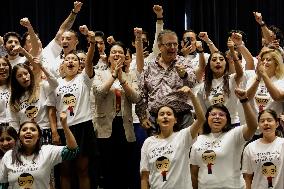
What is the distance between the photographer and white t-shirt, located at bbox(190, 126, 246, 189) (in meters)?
4.44

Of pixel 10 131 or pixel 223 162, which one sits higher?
pixel 10 131

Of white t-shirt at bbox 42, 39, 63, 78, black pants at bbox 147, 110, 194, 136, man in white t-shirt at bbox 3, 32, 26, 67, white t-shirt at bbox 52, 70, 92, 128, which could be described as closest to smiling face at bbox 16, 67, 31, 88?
white t-shirt at bbox 52, 70, 92, 128

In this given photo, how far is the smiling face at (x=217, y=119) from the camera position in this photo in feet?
14.9

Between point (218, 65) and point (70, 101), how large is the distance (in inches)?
50.6

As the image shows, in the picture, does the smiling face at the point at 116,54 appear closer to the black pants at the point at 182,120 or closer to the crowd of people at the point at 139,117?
the crowd of people at the point at 139,117

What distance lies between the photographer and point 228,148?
4.47 m

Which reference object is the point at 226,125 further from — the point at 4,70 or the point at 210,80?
the point at 4,70

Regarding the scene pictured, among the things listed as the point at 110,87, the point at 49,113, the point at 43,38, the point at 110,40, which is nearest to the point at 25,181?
the point at 49,113

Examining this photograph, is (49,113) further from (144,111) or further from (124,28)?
(124,28)

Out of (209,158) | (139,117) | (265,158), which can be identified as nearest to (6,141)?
(139,117)

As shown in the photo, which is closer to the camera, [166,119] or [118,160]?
[166,119]

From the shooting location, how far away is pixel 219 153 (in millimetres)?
4473

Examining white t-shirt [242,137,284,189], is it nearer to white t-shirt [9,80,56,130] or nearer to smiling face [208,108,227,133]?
smiling face [208,108,227,133]

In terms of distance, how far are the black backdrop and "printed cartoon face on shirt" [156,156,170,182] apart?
4.04 meters
